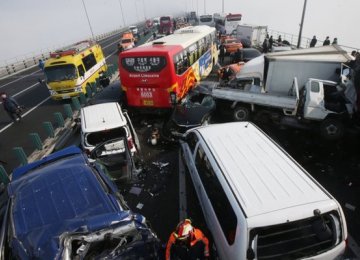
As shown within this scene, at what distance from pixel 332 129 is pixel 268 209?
6.32m

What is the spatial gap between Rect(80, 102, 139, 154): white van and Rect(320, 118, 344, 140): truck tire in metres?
6.27

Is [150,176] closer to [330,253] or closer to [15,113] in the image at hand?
[330,253]

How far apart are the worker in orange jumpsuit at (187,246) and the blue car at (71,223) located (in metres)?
0.25

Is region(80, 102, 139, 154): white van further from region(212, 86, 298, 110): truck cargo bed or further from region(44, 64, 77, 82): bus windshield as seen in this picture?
region(44, 64, 77, 82): bus windshield

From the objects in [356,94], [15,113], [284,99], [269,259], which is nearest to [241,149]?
[269,259]

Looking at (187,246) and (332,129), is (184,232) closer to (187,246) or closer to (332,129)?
(187,246)

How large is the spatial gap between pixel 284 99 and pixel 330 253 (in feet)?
20.8

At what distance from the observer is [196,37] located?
583 inches

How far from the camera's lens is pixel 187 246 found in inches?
166

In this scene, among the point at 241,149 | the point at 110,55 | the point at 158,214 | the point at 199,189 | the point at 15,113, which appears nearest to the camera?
the point at 241,149

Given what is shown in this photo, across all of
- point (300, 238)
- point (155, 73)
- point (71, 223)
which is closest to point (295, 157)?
point (300, 238)

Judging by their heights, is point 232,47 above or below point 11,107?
below

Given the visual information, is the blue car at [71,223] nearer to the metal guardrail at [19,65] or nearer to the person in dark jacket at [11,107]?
the person in dark jacket at [11,107]

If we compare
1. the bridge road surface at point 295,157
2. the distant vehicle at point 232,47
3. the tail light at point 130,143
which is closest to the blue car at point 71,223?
the bridge road surface at point 295,157
